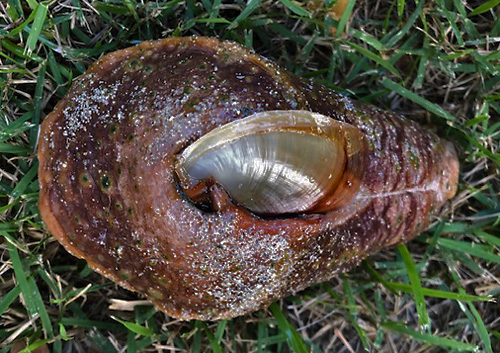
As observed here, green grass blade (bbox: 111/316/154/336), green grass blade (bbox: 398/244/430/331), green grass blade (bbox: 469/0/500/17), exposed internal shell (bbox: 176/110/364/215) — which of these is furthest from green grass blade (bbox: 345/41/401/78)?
green grass blade (bbox: 111/316/154/336)

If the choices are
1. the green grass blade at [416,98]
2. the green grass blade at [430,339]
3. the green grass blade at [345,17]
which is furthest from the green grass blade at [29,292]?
the green grass blade at [416,98]

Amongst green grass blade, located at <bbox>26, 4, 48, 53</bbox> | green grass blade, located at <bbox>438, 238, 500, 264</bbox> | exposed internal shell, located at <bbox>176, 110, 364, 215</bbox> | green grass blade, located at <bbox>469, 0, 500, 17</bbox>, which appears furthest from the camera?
green grass blade, located at <bbox>438, 238, 500, 264</bbox>

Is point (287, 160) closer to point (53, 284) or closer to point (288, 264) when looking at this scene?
point (288, 264)

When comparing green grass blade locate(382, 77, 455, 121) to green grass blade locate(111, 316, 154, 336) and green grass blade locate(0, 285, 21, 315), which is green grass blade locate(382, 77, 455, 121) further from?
green grass blade locate(0, 285, 21, 315)

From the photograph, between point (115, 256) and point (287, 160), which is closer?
point (287, 160)

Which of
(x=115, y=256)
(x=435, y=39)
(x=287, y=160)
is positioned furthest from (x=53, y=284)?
(x=435, y=39)
